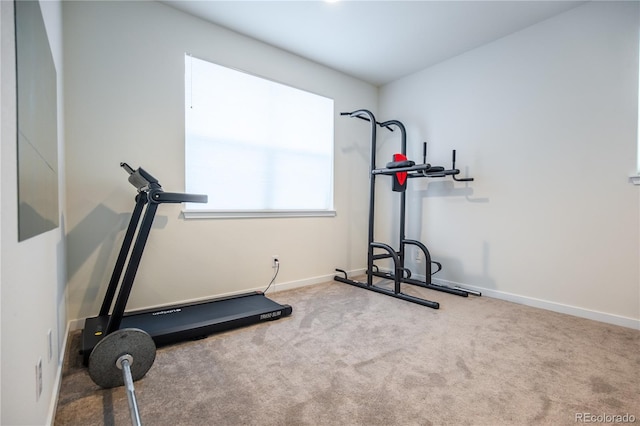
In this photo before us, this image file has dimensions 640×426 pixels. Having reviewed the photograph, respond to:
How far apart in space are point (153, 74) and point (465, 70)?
314cm

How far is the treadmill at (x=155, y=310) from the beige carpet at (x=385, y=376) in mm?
85

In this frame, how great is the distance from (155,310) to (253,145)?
1.73 meters

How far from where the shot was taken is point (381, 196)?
422 centimetres

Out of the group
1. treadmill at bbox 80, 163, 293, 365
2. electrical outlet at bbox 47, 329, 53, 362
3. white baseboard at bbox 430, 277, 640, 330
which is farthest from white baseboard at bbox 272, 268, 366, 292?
electrical outlet at bbox 47, 329, 53, 362

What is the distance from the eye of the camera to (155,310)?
Answer: 2355 mm

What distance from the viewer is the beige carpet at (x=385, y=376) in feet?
4.43

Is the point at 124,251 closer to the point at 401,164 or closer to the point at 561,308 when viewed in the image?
the point at 401,164

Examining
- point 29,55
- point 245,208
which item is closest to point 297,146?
point 245,208

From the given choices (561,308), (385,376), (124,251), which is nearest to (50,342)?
(124,251)

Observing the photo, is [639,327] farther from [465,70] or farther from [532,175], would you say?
[465,70]

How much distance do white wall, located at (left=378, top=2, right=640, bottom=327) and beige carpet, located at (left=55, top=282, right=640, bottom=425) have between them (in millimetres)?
450

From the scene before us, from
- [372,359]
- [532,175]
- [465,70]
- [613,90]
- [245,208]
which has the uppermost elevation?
[465,70]

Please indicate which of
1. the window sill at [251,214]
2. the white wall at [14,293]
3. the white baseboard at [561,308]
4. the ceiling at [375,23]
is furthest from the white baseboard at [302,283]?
the ceiling at [375,23]

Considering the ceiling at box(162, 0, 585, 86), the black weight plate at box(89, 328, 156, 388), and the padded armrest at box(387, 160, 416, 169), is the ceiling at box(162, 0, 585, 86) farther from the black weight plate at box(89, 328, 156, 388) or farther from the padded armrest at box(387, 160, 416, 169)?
the black weight plate at box(89, 328, 156, 388)
